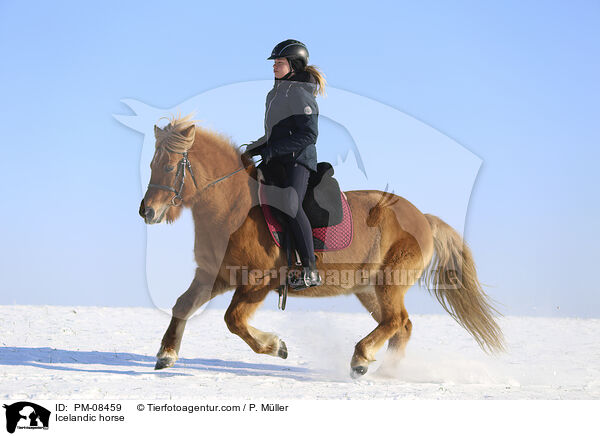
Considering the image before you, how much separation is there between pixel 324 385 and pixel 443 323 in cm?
776

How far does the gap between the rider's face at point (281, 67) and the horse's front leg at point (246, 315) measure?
221cm

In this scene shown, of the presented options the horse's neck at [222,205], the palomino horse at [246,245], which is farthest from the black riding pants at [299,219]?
the horse's neck at [222,205]

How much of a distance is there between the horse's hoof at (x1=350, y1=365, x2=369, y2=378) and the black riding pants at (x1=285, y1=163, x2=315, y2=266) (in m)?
1.19

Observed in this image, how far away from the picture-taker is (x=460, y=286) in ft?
22.8

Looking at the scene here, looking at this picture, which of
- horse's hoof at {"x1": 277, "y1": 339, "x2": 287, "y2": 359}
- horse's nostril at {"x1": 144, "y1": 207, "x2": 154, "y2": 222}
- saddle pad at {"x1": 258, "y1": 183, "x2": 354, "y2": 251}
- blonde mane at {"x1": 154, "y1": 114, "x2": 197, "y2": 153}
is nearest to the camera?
horse's nostril at {"x1": 144, "y1": 207, "x2": 154, "y2": 222}

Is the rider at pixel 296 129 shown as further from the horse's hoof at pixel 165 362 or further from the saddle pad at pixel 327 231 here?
the horse's hoof at pixel 165 362

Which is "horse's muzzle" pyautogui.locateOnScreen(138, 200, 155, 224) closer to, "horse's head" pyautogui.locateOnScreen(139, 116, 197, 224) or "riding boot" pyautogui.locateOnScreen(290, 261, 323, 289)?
"horse's head" pyautogui.locateOnScreen(139, 116, 197, 224)

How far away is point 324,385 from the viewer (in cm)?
547

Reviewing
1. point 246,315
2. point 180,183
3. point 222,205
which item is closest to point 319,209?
point 222,205

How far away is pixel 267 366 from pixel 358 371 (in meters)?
1.30

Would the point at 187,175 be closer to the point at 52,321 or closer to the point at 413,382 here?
the point at 413,382

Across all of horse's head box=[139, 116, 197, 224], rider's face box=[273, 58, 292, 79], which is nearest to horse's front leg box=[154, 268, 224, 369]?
horse's head box=[139, 116, 197, 224]

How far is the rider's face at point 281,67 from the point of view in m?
5.70

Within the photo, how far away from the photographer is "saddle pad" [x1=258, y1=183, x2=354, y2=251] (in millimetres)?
5672
